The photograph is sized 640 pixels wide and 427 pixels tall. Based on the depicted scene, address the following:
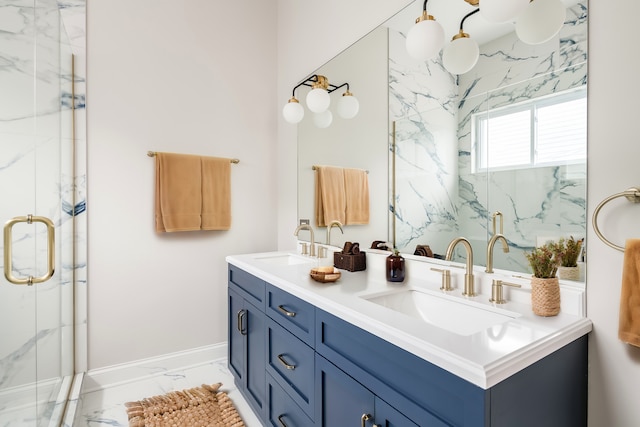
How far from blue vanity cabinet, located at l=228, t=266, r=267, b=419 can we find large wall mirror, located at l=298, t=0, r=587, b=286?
2.10 feet

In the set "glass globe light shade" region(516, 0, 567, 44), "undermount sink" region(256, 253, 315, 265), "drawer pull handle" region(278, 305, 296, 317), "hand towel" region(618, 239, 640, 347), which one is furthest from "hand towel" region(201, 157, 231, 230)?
"hand towel" region(618, 239, 640, 347)

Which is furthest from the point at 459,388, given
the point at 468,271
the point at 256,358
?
the point at 256,358

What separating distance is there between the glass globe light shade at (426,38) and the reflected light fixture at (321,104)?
1.94 ft

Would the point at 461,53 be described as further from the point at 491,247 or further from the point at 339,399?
the point at 339,399

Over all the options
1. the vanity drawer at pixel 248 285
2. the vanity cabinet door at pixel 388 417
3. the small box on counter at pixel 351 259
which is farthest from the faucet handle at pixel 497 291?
the vanity drawer at pixel 248 285

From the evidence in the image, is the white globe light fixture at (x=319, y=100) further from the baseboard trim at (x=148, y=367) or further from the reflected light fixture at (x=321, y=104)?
the baseboard trim at (x=148, y=367)

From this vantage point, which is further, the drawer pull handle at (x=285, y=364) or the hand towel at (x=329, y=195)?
the hand towel at (x=329, y=195)

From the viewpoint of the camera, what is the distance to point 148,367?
2322 mm

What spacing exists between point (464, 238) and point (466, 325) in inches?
12.5

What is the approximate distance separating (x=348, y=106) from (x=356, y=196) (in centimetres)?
53

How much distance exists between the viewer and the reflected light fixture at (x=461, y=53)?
134 centimetres

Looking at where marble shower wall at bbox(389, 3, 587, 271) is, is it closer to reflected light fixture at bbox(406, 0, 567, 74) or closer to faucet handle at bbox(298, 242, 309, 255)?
reflected light fixture at bbox(406, 0, 567, 74)

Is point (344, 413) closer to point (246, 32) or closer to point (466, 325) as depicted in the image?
point (466, 325)

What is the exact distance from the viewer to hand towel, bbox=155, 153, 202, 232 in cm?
228
